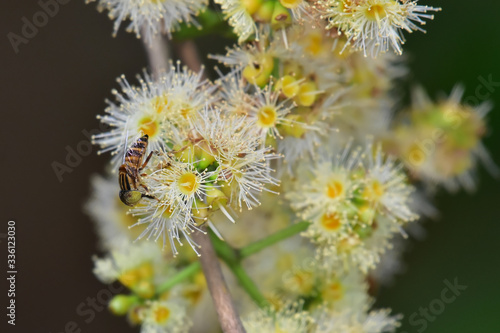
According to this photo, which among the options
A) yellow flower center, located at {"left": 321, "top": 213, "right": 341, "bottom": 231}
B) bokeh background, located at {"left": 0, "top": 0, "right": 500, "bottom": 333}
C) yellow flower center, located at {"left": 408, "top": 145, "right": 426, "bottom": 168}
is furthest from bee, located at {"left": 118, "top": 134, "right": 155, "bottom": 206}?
bokeh background, located at {"left": 0, "top": 0, "right": 500, "bottom": 333}

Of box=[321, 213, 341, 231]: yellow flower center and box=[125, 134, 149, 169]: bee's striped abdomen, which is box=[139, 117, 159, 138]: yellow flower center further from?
box=[321, 213, 341, 231]: yellow flower center

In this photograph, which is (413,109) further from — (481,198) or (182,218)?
(182,218)

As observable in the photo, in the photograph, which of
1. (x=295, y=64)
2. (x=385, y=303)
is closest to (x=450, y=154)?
(x=385, y=303)

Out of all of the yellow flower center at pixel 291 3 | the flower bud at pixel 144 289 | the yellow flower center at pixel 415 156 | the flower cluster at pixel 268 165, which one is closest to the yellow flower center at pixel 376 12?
the flower cluster at pixel 268 165

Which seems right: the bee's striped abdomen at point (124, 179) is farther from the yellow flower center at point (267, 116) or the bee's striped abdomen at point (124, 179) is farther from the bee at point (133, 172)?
the yellow flower center at point (267, 116)

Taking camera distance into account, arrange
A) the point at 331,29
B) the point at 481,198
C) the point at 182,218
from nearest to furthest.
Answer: the point at 182,218, the point at 331,29, the point at 481,198

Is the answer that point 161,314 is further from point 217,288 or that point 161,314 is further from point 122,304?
point 217,288
